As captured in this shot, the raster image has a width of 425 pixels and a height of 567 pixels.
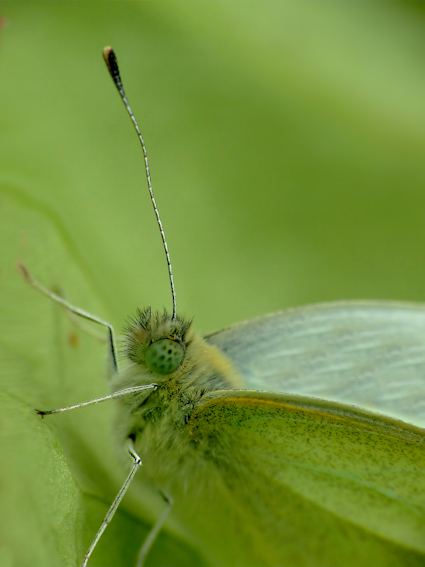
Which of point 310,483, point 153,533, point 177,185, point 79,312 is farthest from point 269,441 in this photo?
point 177,185

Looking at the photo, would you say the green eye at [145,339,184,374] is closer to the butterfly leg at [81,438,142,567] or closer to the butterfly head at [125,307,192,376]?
the butterfly head at [125,307,192,376]

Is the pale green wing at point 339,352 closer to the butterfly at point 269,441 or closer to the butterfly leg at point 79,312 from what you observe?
the butterfly at point 269,441

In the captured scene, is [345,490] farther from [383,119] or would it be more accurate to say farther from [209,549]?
[383,119]

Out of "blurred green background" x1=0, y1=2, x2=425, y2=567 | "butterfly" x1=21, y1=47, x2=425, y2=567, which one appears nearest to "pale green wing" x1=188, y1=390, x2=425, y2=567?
"butterfly" x1=21, y1=47, x2=425, y2=567

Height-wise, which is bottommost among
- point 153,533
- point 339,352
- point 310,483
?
point 153,533

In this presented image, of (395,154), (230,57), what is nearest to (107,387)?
(230,57)

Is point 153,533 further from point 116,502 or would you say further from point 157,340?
point 157,340

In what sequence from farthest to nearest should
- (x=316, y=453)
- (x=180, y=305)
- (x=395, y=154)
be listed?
(x=395, y=154) < (x=180, y=305) < (x=316, y=453)
